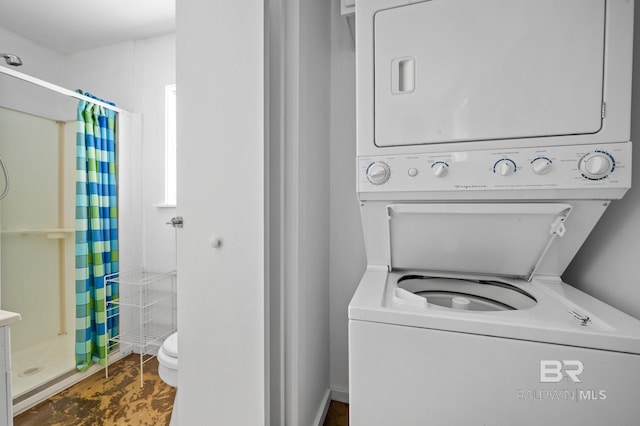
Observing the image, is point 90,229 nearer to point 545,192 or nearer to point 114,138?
point 114,138

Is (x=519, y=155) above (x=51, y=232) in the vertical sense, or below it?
above

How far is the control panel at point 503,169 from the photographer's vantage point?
0.83m

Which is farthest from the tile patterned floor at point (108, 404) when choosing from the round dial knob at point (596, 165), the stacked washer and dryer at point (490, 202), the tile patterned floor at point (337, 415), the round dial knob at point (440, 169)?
the round dial knob at point (596, 165)

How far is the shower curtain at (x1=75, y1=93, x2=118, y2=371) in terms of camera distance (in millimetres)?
2041

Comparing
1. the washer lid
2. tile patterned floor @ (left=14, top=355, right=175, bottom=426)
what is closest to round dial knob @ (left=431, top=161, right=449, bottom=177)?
the washer lid

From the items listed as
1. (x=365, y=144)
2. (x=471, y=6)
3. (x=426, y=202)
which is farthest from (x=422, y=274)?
(x=471, y=6)

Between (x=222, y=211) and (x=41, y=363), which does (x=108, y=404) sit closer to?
(x=41, y=363)

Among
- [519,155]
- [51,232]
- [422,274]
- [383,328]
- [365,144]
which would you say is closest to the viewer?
[383,328]

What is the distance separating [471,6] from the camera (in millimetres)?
942

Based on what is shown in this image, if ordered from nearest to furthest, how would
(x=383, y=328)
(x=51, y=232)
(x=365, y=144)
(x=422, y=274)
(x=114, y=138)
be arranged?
(x=383, y=328) < (x=365, y=144) < (x=422, y=274) < (x=51, y=232) < (x=114, y=138)

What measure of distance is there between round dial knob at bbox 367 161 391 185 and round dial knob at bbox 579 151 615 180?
0.58m

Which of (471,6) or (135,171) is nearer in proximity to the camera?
(471,6)

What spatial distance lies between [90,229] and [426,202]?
2.37 metres

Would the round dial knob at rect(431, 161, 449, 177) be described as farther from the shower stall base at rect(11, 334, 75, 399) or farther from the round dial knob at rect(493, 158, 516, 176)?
the shower stall base at rect(11, 334, 75, 399)
